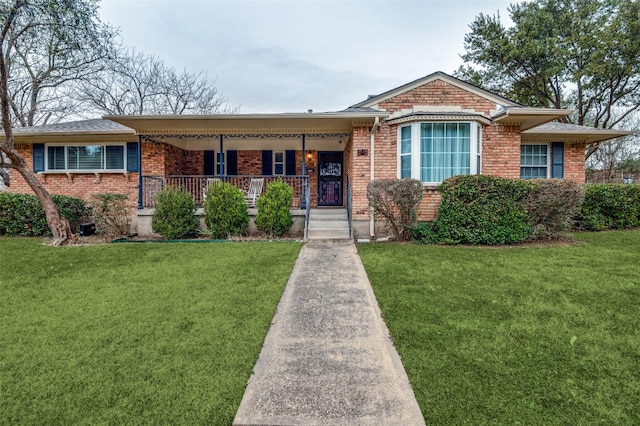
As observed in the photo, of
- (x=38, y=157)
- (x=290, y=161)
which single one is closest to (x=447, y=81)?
(x=290, y=161)

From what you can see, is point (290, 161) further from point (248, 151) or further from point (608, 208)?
point (608, 208)

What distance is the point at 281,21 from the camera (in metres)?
14.6

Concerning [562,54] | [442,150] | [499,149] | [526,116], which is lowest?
[442,150]

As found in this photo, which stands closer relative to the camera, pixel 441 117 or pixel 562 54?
pixel 441 117

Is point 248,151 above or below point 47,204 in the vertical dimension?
above

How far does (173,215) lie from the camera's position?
8.30 metres

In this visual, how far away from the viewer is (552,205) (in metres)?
7.16

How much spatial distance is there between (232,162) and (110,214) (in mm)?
4629

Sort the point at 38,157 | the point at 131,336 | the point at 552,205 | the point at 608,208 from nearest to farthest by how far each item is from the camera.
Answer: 1. the point at 131,336
2. the point at 552,205
3. the point at 608,208
4. the point at 38,157

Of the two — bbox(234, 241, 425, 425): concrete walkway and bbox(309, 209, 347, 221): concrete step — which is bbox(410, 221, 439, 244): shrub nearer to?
bbox(309, 209, 347, 221): concrete step

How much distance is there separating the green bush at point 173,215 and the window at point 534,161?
10.9 metres

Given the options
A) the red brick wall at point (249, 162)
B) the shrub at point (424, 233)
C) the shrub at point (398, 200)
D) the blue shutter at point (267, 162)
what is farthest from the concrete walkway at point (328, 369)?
the red brick wall at point (249, 162)

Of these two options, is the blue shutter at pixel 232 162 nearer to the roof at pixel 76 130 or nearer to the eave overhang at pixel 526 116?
the roof at pixel 76 130

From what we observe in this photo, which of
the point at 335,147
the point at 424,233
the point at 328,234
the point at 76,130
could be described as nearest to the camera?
the point at 424,233
